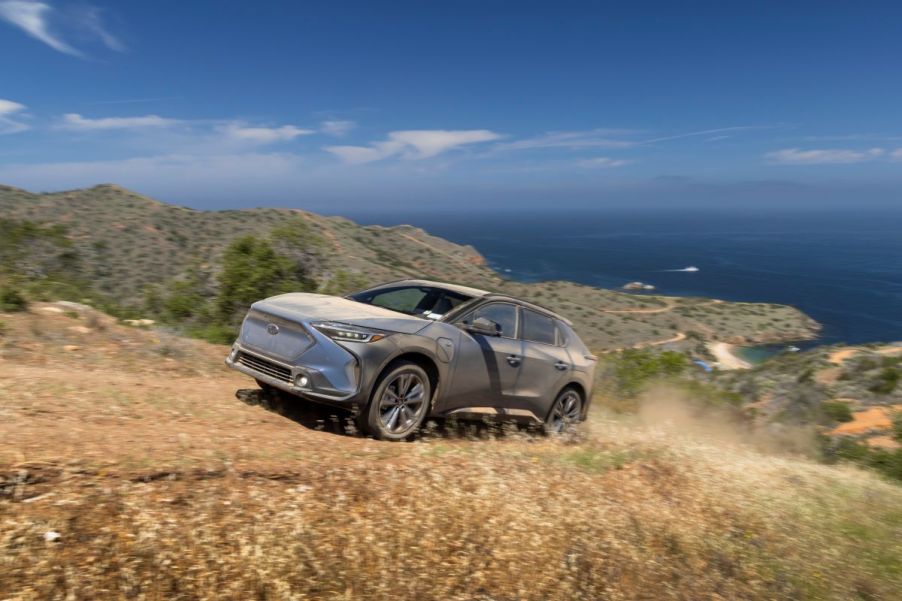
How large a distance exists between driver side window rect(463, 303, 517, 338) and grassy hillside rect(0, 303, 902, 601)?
1285 millimetres

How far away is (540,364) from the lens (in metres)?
8.14

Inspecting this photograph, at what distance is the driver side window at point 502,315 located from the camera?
24.7ft

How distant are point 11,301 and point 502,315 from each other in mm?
8188

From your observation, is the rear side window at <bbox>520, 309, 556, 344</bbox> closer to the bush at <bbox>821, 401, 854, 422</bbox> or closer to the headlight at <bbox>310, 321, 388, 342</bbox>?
the headlight at <bbox>310, 321, 388, 342</bbox>

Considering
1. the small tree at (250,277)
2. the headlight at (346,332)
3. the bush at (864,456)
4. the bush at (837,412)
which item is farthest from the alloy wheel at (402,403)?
the bush at (837,412)

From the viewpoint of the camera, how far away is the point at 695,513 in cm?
665

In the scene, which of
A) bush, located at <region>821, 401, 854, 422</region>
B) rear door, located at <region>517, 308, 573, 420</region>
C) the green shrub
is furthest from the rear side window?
the green shrub

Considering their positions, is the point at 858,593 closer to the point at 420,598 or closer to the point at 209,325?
the point at 420,598

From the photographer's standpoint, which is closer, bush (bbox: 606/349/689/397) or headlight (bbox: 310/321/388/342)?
headlight (bbox: 310/321/388/342)

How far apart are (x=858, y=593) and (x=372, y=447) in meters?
4.81

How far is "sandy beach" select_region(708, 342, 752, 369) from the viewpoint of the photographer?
61972mm

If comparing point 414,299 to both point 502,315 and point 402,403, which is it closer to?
point 502,315

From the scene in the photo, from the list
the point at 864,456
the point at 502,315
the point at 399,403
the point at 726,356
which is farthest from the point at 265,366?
the point at 726,356

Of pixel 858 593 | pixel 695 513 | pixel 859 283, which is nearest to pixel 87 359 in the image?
pixel 695 513
